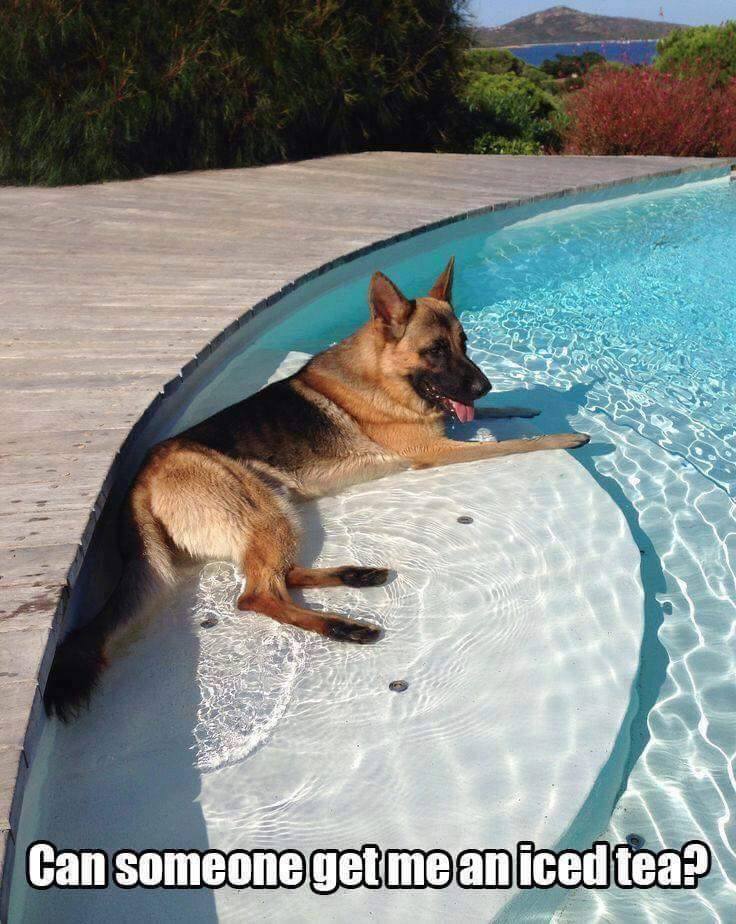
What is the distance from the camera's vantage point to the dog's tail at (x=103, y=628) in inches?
85.2

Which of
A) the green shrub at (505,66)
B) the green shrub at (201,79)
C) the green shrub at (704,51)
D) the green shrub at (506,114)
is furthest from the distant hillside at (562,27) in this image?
the green shrub at (201,79)

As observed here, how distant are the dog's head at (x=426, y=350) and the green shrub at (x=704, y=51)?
1270 centimetres

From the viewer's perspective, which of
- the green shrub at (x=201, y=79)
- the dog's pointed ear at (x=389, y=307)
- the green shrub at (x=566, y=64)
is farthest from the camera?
the green shrub at (x=566, y=64)

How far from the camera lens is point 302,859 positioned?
1.95 meters

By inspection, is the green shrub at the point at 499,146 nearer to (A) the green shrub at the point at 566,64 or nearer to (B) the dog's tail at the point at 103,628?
(B) the dog's tail at the point at 103,628

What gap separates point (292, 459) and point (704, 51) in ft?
49.7

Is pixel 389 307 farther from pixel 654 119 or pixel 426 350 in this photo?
pixel 654 119

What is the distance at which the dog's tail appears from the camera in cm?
216

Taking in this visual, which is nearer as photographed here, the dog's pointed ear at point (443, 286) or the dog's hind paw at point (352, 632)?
the dog's hind paw at point (352, 632)

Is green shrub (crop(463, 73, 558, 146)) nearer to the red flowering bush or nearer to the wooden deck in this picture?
the red flowering bush

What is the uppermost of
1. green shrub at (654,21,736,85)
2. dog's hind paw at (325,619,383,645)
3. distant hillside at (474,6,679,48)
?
distant hillside at (474,6,679,48)

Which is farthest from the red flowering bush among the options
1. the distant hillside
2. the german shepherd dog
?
the distant hillside

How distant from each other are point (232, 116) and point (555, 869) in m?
8.81

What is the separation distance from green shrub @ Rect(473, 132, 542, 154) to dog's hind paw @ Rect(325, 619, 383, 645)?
33.7ft
